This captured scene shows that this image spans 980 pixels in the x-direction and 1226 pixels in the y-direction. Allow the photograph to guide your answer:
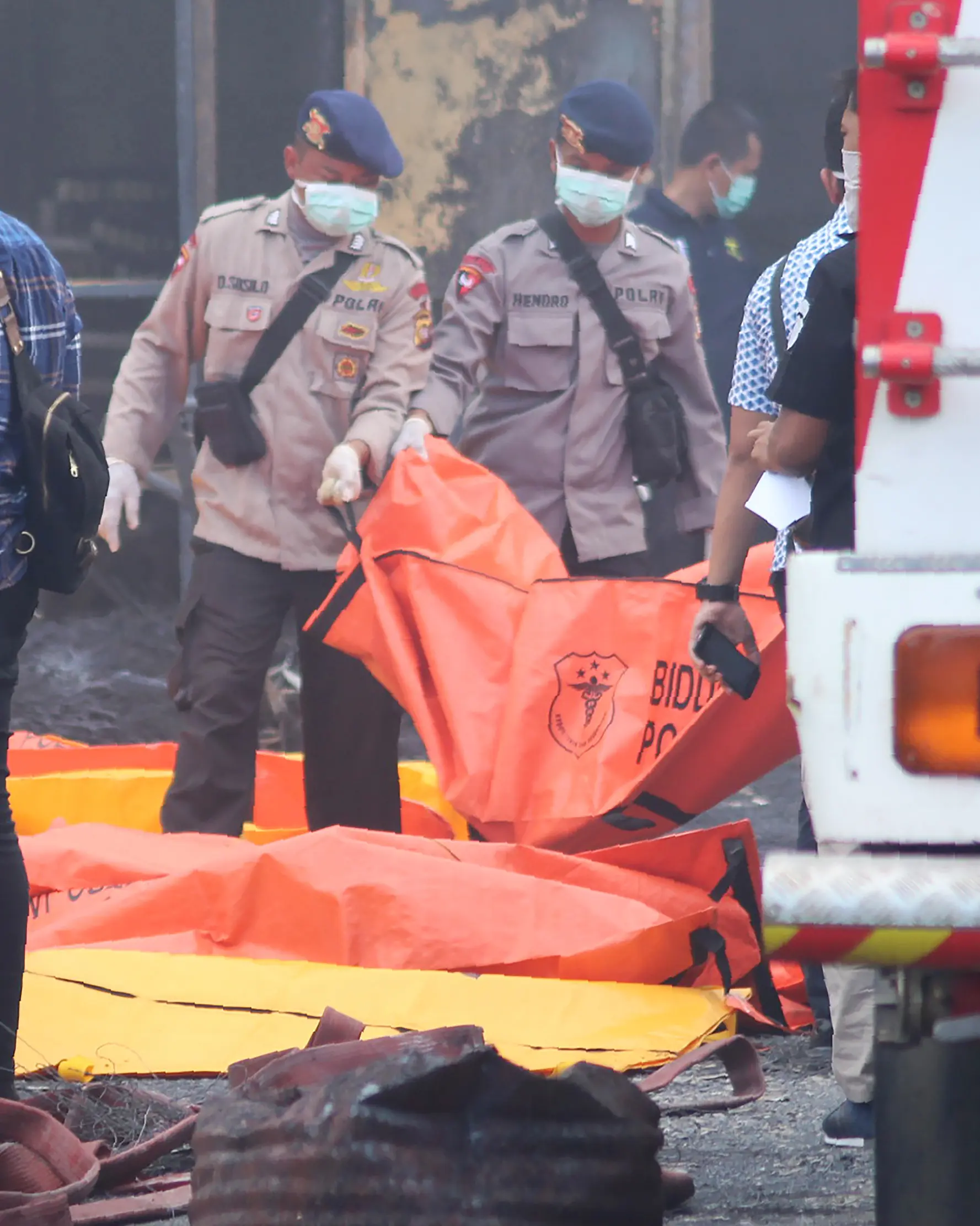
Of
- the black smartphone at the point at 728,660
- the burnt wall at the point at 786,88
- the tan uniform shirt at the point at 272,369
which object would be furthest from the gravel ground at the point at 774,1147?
the burnt wall at the point at 786,88

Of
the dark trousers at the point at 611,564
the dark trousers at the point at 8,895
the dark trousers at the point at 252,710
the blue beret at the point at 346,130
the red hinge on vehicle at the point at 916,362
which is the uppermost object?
the red hinge on vehicle at the point at 916,362

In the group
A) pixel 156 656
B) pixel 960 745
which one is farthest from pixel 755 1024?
pixel 156 656

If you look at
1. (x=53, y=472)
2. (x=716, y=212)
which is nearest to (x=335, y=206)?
(x=53, y=472)

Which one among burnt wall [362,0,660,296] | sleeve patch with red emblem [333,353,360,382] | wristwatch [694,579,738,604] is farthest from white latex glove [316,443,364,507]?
burnt wall [362,0,660,296]

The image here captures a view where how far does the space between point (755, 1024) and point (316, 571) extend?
1719 mm

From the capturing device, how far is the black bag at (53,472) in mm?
3078

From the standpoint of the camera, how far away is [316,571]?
5.12m

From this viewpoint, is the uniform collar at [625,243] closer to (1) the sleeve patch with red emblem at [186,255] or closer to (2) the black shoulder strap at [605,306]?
(2) the black shoulder strap at [605,306]

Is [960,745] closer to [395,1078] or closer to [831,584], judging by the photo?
[831,584]

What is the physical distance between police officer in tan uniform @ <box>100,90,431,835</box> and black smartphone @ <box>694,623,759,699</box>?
5.29 ft

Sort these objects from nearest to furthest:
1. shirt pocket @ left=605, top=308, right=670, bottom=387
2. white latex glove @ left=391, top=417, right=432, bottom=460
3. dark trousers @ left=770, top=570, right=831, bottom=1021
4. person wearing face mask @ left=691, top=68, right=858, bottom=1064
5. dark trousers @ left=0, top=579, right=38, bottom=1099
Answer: dark trousers @ left=0, top=579, right=38, bottom=1099, person wearing face mask @ left=691, top=68, right=858, bottom=1064, dark trousers @ left=770, top=570, right=831, bottom=1021, white latex glove @ left=391, top=417, right=432, bottom=460, shirt pocket @ left=605, top=308, right=670, bottom=387

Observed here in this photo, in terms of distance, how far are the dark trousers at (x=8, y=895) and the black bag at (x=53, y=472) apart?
8 cm

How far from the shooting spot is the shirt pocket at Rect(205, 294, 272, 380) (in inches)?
201

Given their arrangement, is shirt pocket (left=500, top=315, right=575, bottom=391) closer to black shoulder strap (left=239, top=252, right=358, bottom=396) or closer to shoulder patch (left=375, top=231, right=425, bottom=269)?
shoulder patch (left=375, top=231, right=425, bottom=269)
